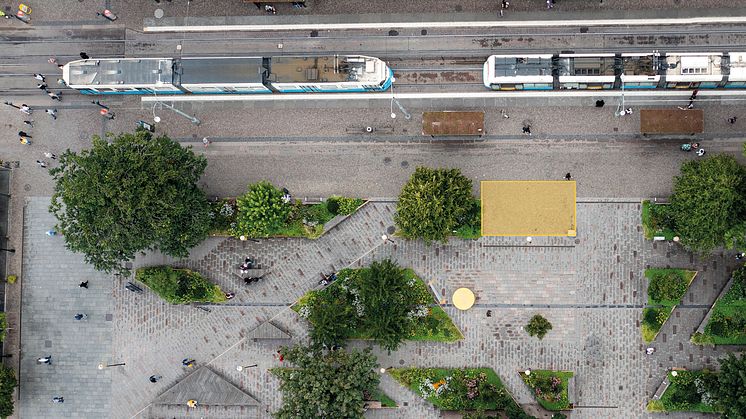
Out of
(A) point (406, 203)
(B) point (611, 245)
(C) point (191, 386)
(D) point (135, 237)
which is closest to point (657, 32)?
(B) point (611, 245)

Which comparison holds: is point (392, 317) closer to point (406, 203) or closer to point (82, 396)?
point (406, 203)

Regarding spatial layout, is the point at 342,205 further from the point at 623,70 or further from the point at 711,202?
the point at 711,202

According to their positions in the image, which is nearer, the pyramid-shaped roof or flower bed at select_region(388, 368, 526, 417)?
flower bed at select_region(388, 368, 526, 417)

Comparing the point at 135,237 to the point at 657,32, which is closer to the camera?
the point at 135,237

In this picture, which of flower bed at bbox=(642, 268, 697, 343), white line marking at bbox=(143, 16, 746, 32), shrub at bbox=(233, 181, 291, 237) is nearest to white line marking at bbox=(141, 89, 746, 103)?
white line marking at bbox=(143, 16, 746, 32)

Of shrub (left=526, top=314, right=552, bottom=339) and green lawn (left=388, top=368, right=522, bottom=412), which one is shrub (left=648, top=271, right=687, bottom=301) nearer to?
shrub (left=526, top=314, right=552, bottom=339)

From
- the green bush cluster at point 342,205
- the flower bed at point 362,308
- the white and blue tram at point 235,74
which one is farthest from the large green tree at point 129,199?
the flower bed at point 362,308
